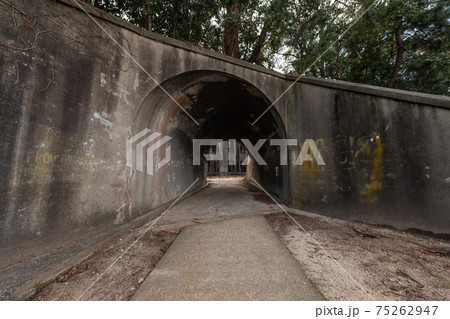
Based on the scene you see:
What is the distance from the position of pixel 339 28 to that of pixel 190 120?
7.09 metres

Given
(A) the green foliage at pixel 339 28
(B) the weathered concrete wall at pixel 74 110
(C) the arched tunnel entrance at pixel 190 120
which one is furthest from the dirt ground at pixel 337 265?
(A) the green foliage at pixel 339 28

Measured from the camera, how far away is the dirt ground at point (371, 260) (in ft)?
5.93

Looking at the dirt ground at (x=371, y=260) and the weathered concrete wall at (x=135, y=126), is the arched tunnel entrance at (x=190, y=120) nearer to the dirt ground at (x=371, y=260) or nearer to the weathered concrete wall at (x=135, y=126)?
the weathered concrete wall at (x=135, y=126)

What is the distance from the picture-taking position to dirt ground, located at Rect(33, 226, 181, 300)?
1.80 meters

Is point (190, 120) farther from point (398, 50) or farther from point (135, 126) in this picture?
point (398, 50)

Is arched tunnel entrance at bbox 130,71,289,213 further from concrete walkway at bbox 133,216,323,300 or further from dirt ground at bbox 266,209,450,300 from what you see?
concrete walkway at bbox 133,216,323,300

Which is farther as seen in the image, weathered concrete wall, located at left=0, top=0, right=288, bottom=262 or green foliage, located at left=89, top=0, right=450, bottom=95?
green foliage, located at left=89, top=0, right=450, bottom=95

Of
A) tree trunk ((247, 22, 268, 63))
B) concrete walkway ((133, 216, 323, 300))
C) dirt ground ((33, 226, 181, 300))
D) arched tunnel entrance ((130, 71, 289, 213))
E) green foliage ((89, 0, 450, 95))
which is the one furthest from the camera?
tree trunk ((247, 22, 268, 63))

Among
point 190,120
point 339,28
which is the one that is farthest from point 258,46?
point 190,120

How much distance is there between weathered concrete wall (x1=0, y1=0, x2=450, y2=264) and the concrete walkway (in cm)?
213

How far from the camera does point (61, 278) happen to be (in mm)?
2049

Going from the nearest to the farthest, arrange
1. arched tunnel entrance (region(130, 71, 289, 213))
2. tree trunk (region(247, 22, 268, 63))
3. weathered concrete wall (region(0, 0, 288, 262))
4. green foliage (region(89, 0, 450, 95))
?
weathered concrete wall (region(0, 0, 288, 262)), arched tunnel entrance (region(130, 71, 289, 213)), green foliage (region(89, 0, 450, 95)), tree trunk (region(247, 22, 268, 63))

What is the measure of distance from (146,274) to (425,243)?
4907 mm

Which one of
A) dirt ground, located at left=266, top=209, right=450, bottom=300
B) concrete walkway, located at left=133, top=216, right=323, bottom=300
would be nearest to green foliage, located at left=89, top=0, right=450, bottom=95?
dirt ground, located at left=266, top=209, right=450, bottom=300
